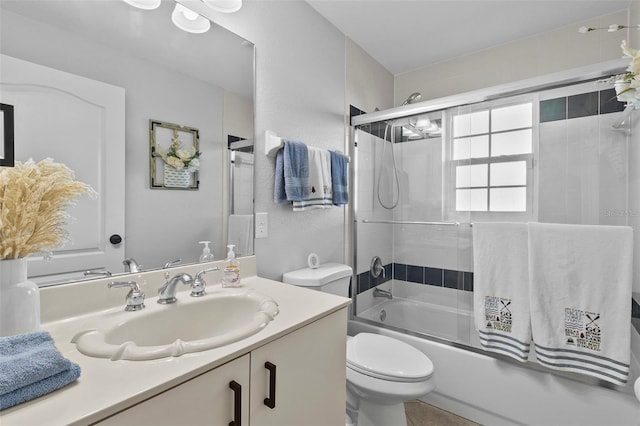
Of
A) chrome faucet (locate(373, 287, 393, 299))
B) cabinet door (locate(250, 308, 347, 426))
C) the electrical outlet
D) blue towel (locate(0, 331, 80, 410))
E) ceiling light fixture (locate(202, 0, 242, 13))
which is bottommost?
chrome faucet (locate(373, 287, 393, 299))

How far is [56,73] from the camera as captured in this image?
94 centimetres

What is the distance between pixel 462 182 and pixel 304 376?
59.4 inches

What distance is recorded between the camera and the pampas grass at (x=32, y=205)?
0.71 m

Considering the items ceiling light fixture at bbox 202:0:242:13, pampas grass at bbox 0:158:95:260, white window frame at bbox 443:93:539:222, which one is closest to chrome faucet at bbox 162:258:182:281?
pampas grass at bbox 0:158:95:260

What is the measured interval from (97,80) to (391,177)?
1776mm

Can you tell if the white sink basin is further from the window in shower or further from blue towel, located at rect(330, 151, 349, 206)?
the window in shower

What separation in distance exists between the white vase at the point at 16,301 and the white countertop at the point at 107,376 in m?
0.09

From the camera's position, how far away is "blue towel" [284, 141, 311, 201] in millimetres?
1600

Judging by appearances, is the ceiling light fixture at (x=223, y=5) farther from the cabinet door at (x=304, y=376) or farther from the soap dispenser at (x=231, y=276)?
the cabinet door at (x=304, y=376)

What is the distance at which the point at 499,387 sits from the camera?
162 centimetres

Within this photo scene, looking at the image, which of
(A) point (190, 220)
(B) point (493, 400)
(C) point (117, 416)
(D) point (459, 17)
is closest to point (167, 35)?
(A) point (190, 220)

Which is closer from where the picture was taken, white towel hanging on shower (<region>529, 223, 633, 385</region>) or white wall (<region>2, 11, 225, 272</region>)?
white wall (<region>2, 11, 225, 272</region>)

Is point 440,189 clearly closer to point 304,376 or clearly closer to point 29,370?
point 304,376

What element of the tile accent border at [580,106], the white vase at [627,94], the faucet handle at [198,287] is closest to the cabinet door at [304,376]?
the faucet handle at [198,287]
